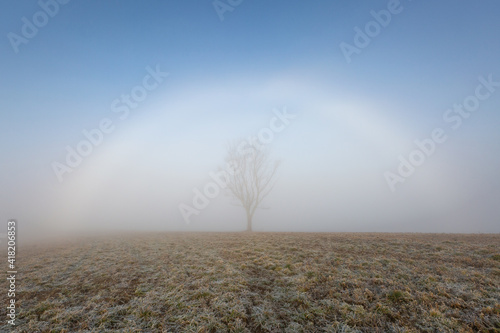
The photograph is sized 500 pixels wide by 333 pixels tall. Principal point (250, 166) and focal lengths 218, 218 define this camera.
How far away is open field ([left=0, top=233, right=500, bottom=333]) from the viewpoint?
6.16 m

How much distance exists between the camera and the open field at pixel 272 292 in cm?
616

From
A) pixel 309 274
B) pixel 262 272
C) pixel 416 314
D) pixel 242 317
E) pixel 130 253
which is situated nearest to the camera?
pixel 416 314

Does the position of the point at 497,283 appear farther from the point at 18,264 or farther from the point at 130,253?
the point at 18,264

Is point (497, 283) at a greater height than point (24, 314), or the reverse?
point (497, 283)

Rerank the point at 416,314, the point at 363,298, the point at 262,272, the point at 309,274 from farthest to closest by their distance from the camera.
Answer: the point at 262,272 < the point at 309,274 < the point at 363,298 < the point at 416,314

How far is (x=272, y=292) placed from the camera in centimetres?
795

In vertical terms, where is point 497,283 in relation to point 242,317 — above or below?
above

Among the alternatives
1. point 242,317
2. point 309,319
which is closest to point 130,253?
point 242,317

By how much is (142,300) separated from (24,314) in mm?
3555

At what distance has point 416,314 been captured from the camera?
613 cm

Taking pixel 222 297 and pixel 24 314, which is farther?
pixel 222 297

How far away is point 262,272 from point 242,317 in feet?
10.8

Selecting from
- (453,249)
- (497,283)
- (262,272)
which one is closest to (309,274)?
(262,272)

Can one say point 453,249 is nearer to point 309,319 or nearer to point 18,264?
point 309,319
